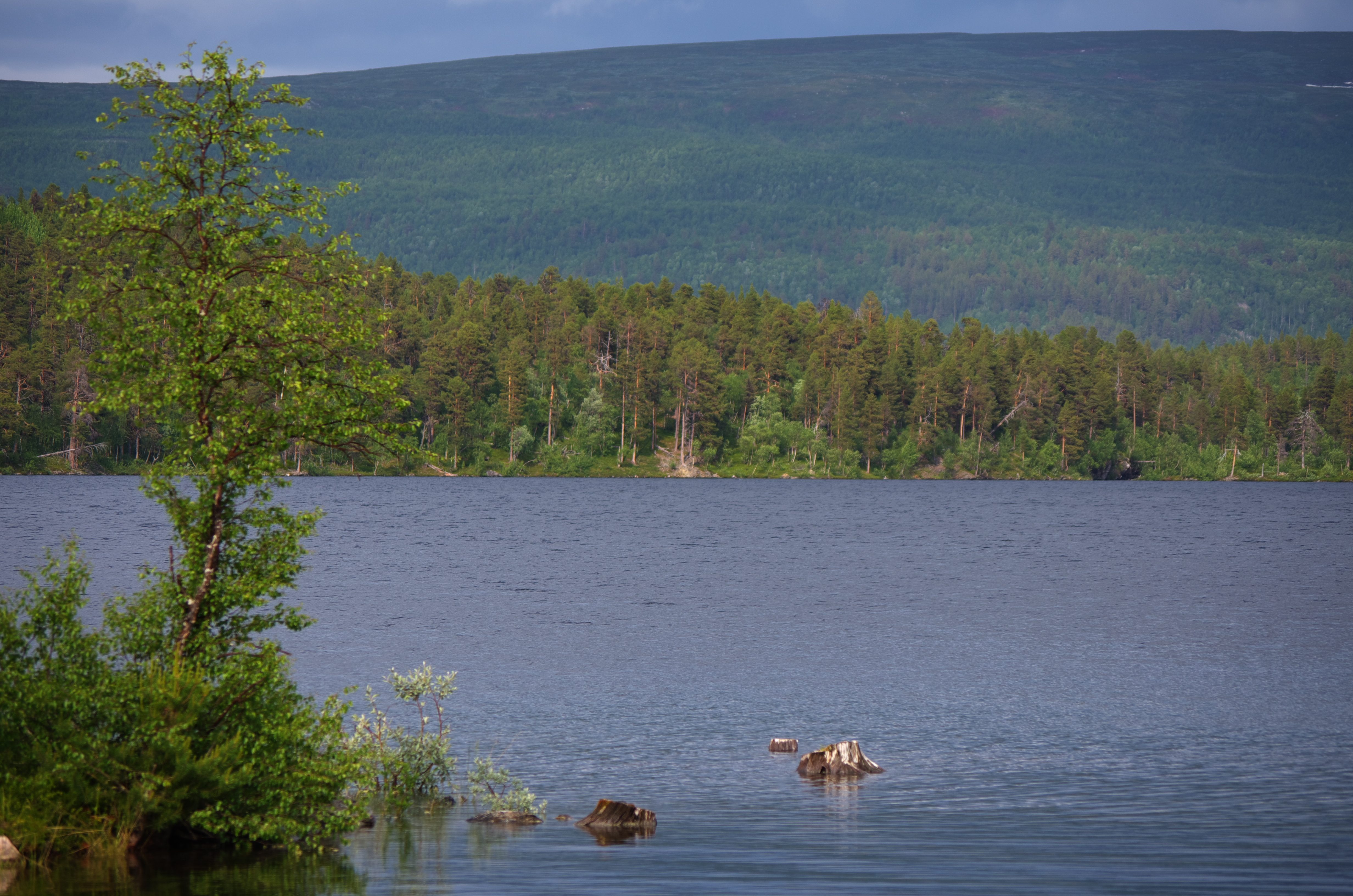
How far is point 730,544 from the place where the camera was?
100 m

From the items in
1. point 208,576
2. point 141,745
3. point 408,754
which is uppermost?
point 208,576

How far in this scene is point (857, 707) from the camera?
3778 cm

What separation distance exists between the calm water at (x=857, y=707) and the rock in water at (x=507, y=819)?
42 cm

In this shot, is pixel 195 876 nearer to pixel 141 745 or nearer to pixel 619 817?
pixel 141 745

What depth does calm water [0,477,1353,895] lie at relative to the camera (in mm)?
22375

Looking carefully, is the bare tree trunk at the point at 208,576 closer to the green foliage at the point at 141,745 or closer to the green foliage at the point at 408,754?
the green foliage at the point at 141,745

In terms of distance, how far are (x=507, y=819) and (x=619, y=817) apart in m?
2.08

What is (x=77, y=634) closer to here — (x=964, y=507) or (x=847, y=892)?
(x=847, y=892)

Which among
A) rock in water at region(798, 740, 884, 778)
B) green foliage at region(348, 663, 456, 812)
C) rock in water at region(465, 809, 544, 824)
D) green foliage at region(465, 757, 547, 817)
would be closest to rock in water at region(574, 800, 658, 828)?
rock in water at region(465, 809, 544, 824)

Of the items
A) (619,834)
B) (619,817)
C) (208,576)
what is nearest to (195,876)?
(208,576)

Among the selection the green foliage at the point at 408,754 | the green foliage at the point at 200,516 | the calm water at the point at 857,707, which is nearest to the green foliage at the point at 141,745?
the green foliage at the point at 200,516

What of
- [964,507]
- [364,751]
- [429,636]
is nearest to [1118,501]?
[964,507]

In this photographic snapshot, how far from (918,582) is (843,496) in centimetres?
10377

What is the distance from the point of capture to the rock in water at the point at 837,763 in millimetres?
29234
